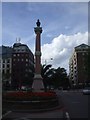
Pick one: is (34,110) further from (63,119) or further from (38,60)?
(38,60)

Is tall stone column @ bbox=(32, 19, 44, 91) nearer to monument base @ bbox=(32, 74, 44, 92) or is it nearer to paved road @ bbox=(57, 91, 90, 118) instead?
monument base @ bbox=(32, 74, 44, 92)

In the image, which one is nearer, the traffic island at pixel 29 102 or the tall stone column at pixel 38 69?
the traffic island at pixel 29 102

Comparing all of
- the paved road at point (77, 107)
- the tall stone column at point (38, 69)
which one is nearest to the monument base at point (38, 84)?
the tall stone column at point (38, 69)

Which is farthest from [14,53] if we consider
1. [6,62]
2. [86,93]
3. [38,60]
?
[38,60]

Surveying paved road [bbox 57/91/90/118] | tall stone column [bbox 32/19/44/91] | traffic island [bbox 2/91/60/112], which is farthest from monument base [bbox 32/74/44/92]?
traffic island [bbox 2/91/60/112]

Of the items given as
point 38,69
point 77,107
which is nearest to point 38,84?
point 38,69

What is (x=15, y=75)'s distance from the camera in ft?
319

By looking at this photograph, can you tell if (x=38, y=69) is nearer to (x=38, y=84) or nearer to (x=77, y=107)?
(x=38, y=84)

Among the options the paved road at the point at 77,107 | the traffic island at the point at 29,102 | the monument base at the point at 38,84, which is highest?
the monument base at the point at 38,84

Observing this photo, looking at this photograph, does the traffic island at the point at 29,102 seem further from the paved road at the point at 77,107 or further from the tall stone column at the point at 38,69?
the tall stone column at the point at 38,69

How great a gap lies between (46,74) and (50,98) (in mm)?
24368

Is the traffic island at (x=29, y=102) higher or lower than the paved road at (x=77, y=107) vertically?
higher

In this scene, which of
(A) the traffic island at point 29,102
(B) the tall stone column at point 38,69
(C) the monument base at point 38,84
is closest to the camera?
(A) the traffic island at point 29,102

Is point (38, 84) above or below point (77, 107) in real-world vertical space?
above
